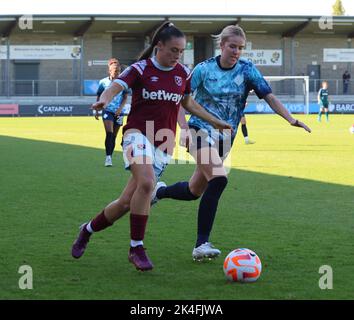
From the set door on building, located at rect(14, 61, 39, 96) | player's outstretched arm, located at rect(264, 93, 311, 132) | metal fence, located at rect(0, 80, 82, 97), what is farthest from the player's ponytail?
door on building, located at rect(14, 61, 39, 96)

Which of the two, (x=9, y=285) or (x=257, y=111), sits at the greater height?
Result: (x=257, y=111)

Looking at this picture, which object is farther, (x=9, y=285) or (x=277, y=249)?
(x=277, y=249)

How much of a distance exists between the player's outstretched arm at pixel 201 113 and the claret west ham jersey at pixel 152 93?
326 mm

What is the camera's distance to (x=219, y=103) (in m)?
7.79

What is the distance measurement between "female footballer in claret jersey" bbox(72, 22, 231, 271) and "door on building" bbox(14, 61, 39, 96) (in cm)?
4788

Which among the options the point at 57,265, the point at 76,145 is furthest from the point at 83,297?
the point at 76,145

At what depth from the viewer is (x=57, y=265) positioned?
7020mm

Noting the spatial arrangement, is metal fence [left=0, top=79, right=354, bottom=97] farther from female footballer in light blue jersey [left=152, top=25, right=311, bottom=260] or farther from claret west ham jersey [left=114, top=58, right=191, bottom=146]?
claret west ham jersey [left=114, top=58, right=191, bottom=146]

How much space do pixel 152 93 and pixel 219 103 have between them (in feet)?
3.23

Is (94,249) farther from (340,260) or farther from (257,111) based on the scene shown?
(257,111)

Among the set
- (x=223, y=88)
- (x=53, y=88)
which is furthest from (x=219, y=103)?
(x=53, y=88)

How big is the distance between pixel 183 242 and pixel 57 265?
163cm

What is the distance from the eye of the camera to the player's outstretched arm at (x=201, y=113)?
24.5ft
